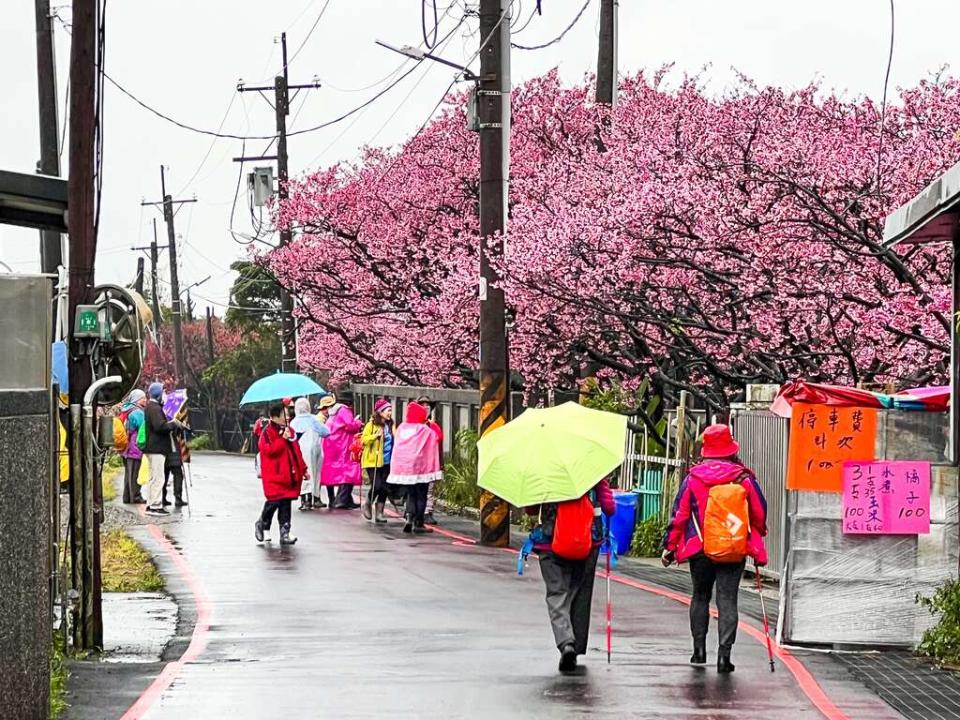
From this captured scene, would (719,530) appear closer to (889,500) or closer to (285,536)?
(889,500)

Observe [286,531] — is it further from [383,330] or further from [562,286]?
[383,330]

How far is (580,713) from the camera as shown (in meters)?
10.5

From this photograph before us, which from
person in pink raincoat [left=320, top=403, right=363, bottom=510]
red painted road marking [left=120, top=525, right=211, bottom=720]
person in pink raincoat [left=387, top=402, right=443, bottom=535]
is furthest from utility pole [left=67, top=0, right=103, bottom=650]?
person in pink raincoat [left=320, top=403, right=363, bottom=510]

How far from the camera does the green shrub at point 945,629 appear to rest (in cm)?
1257

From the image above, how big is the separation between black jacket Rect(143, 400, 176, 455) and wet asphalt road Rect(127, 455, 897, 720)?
6411 millimetres

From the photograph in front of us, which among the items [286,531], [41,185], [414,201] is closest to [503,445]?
[41,185]

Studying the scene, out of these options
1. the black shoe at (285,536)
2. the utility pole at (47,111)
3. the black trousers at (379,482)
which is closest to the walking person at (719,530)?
the black shoe at (285,536)

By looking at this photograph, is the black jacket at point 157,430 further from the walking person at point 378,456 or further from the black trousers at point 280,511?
the black trousers at point 280,511

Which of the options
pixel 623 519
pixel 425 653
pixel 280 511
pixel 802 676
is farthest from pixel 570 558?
pixel 280 511

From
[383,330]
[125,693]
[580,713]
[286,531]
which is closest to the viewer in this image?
[580,713]

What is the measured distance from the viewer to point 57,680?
444 inches

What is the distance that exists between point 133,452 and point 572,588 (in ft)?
58.1

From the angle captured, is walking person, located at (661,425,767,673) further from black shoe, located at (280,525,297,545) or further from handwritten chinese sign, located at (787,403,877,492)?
black shoe, located at (280,525,297,545)

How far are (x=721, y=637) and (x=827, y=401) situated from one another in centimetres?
224
